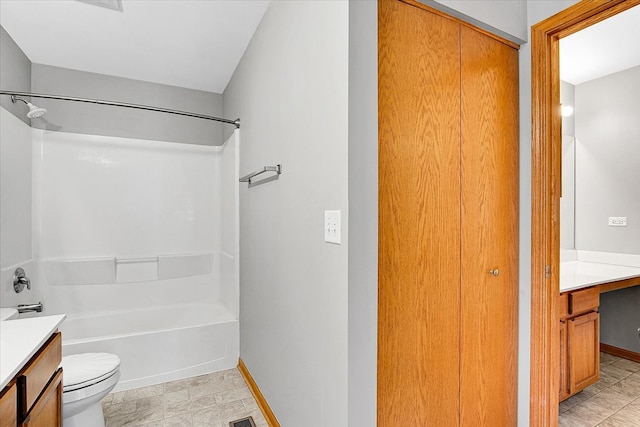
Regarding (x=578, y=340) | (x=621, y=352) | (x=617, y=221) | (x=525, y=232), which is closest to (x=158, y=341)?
(x=525, y=232)

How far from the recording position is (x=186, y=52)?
2.57 metres

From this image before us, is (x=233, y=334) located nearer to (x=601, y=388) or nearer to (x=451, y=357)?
(x=451, y=357)

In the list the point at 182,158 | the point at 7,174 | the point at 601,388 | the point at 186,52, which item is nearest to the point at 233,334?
the point at 182,158

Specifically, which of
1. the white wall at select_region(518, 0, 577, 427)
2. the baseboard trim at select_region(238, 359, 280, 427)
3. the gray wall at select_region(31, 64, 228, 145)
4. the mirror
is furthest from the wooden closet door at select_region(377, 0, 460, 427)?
the gray wall at select_region(31, 64, 228, 145)

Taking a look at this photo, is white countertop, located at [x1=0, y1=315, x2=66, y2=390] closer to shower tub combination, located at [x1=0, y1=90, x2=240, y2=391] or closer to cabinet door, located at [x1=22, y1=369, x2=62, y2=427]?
cabinet door, located at [x1=22, y1=369, x2=62, y2=427]

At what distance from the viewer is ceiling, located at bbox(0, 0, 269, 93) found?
2.03 m

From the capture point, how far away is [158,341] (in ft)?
8.11

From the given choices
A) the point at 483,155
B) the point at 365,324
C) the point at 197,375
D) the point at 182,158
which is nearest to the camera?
the point at 365,324

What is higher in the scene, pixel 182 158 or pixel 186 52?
pixel 186 52

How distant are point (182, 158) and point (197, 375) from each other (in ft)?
6.24

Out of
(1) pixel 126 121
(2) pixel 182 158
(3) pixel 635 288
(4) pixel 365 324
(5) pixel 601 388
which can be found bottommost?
(5) pixel 601 388

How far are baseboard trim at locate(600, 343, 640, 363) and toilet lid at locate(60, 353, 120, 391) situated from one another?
3819 millimetres

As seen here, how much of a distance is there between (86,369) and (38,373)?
0.72 m

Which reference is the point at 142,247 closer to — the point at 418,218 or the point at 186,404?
the point at 186,404
